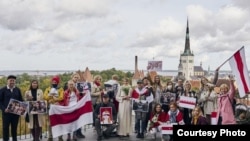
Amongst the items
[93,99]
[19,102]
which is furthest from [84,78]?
[19,102]

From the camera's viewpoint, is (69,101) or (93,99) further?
(93,99)

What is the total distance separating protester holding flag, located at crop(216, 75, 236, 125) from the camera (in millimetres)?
8695

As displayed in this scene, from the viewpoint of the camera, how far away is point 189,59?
399 feet

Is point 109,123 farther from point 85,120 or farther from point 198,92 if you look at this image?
point 198,92

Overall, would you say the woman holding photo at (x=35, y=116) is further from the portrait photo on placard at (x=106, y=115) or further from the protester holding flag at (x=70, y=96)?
the portrait photo on placard at (x=106, y=115)

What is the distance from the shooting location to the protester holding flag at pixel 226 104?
870 centimetres

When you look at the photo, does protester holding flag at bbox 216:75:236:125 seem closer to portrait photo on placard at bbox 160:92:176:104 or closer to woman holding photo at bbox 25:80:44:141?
portrait photo on placard at bbox 160:92:176:104

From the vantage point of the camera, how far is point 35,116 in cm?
938

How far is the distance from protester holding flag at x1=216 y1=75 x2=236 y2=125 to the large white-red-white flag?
2.88 metres


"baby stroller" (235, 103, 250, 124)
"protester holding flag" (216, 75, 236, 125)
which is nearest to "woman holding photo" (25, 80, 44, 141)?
"protester holding flag" (216, 75, 236, 125)

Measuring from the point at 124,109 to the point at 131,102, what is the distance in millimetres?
250

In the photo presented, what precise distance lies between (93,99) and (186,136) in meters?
6.18

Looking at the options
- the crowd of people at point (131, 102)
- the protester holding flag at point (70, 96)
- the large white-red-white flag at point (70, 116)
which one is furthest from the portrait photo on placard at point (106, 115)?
the protester holding flag at point (70, 96)

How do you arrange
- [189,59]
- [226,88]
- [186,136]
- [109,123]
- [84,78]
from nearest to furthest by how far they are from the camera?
1. [186,136]
2. [226,88]
3. [109,123]
4. [84,78]
5. [189,59]
